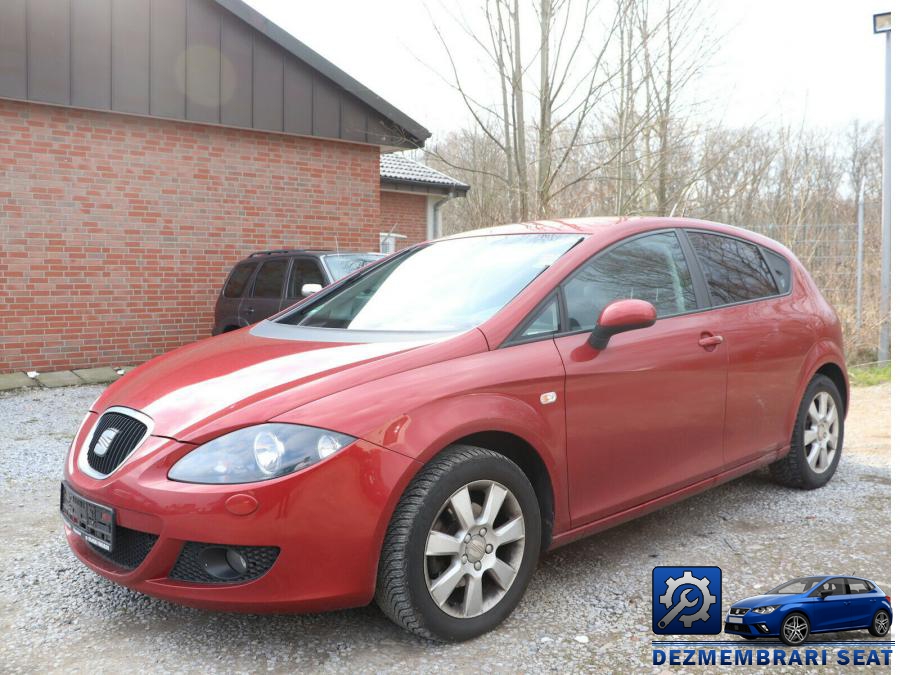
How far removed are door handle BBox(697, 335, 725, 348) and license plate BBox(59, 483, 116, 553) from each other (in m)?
2.62

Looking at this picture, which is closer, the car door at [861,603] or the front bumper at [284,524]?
the front bumper at [284,524]

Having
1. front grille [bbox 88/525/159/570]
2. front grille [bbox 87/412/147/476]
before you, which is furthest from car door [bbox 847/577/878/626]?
front grille [bbox 87/412/147/476]

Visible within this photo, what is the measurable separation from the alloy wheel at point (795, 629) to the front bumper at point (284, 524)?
1460 mm

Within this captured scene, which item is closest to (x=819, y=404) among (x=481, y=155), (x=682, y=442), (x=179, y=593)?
(x=682, y=442)

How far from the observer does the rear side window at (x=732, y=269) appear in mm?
3971

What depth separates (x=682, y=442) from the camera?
3539 mm

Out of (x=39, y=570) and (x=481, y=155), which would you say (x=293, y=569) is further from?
(x=481, y=155)

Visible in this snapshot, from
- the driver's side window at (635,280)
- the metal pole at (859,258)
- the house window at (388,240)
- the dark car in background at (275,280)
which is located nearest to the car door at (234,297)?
the dark car in background at (275,280)

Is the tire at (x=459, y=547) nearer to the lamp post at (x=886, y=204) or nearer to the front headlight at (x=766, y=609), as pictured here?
the front headlight at (x=766, y=609)

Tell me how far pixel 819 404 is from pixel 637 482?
73.4 inches

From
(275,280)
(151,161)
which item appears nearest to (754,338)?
(275,280)

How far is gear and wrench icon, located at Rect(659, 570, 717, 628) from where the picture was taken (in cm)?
295

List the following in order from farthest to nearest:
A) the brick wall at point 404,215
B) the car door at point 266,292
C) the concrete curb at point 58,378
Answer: the brick wall at point 404,215 → the concrete curb at point 58,378 → the car door at point 266,292

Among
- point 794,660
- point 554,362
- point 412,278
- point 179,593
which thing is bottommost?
point 794,660
